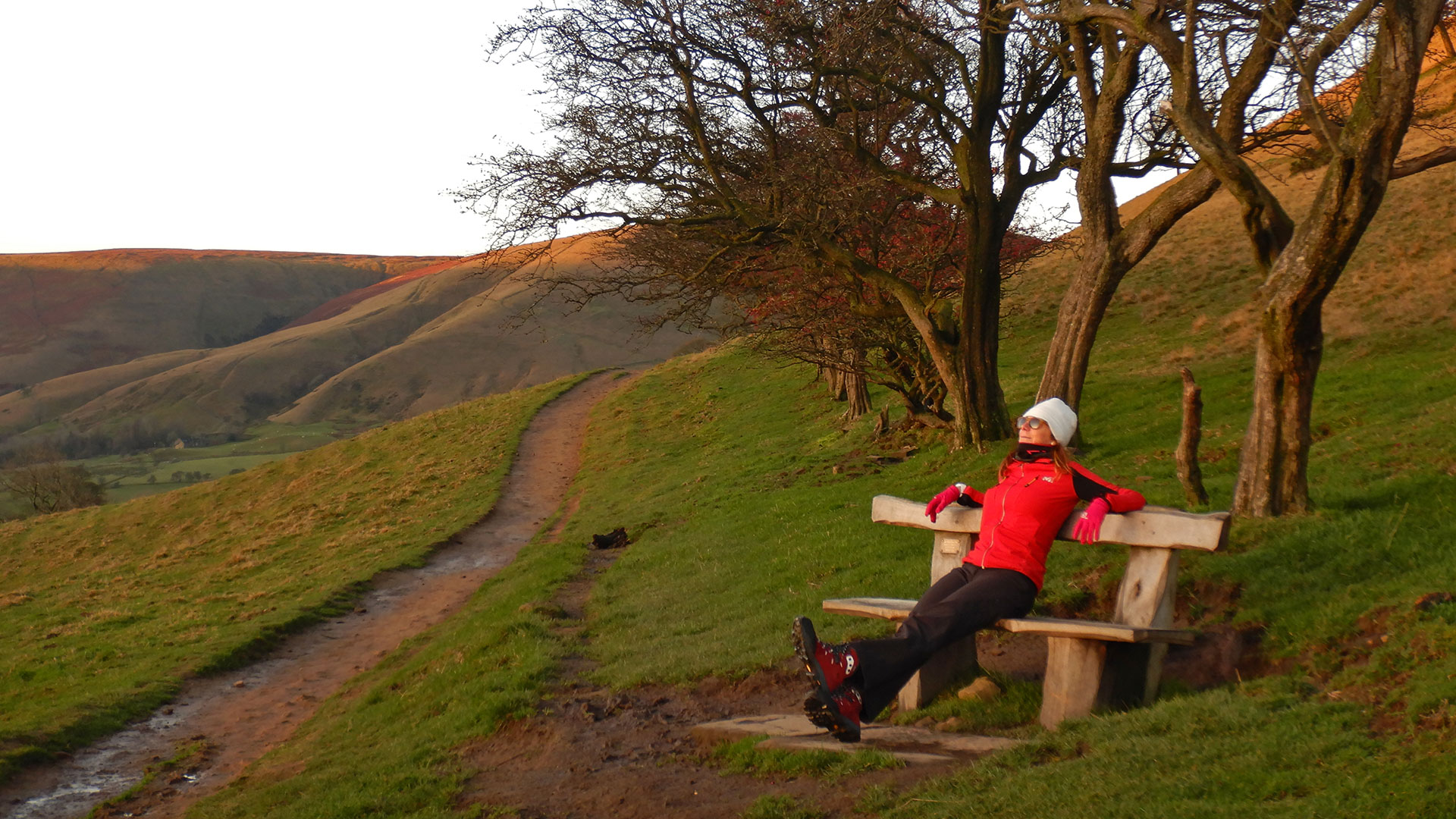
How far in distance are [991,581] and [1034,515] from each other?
522mm

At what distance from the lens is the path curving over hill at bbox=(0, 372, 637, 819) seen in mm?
10062

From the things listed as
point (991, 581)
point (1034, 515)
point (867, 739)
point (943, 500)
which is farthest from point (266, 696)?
point (1034, 515)

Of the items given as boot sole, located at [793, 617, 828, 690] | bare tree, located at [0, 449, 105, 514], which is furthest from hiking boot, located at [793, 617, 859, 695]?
bare tree, located at [0, 449, 105, 514]

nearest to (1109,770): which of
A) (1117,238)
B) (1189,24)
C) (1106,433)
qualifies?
(1189,24)

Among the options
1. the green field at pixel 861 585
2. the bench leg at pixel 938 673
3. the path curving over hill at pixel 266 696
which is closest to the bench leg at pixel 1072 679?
the green field at pixel 861 585

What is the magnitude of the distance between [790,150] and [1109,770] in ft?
44.2

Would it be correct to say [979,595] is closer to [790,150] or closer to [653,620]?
[653,620]

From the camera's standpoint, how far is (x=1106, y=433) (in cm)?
1460

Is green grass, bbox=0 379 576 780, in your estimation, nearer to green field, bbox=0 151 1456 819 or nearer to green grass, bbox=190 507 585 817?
green field, bbox=0 151 1456 819

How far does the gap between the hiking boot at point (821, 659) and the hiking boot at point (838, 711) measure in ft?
0.14

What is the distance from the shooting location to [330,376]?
536 feet

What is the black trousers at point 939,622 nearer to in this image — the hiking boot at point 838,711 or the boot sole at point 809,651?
the hiking boot at point 838,711

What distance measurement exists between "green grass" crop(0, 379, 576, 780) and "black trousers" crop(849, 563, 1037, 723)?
10093 millimetres

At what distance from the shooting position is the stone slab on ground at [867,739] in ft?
18.1
